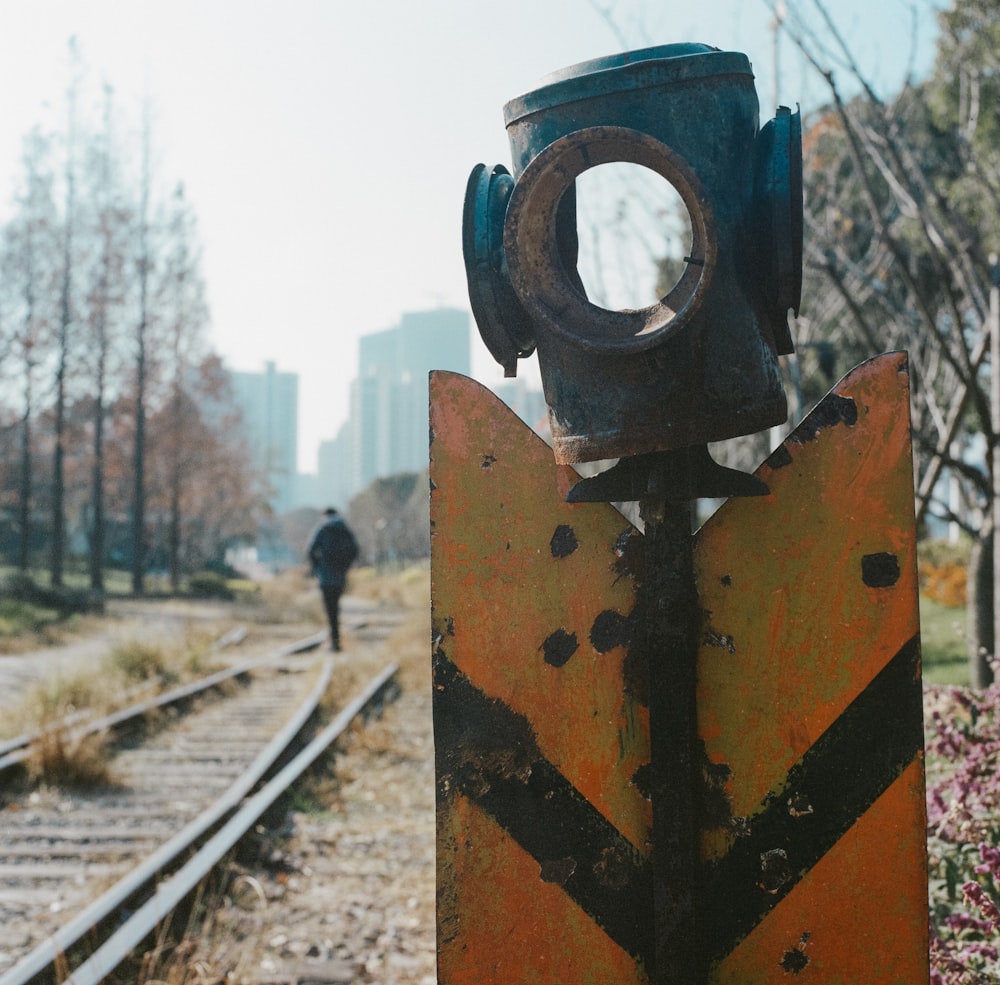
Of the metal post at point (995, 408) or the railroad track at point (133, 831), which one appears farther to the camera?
the metal post at point (995, 408)

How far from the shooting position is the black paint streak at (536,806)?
5.17ft

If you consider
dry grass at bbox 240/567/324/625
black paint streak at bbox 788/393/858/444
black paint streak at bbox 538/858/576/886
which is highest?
black paint streak at bbox 788/393/858/444

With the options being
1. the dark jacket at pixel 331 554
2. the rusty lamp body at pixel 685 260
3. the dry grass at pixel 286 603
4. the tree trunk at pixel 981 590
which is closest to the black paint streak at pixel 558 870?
the rusty lamp body at pixel 685 260

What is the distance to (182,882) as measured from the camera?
4121 millimetres

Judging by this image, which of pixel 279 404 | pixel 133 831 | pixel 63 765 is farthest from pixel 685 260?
pixel 279 404

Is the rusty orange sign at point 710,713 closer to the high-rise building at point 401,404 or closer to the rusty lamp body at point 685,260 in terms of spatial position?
the rusty lamp body at point 685,260

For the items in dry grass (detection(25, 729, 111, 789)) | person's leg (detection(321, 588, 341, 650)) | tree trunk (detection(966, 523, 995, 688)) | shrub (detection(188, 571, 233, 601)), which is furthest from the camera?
shrub (detection(188, 571, 233, 601))

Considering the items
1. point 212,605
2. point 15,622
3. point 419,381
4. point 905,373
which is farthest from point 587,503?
point 419,381

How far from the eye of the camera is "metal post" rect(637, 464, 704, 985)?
1509 mm

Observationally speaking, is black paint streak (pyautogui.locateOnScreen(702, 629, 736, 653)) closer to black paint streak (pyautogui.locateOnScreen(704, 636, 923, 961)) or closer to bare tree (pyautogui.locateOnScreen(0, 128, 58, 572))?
black paint streak (pyautogui.locateOnScreen(704, 636, 923, 961))

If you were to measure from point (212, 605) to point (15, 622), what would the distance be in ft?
28.2

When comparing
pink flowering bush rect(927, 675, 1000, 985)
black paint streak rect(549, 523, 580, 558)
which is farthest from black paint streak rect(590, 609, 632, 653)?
pink flowering bush rect(927, 675, 1000, 985)

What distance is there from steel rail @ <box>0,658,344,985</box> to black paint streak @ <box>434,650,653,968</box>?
2315 millimetres

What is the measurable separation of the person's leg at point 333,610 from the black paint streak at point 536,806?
11606mm
